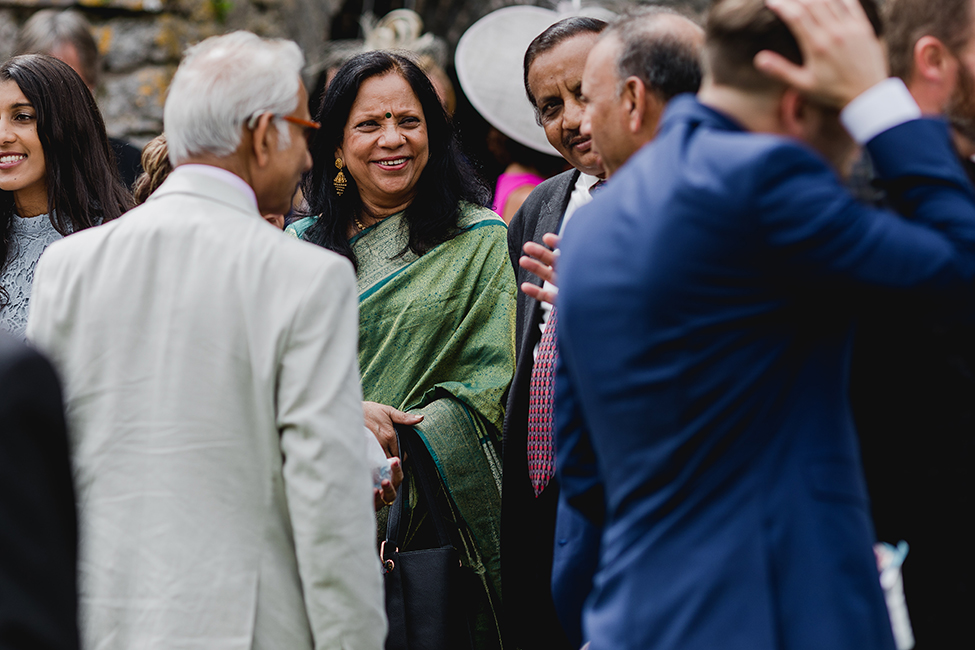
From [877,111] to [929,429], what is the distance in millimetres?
547

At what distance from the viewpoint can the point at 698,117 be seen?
144 centimetres

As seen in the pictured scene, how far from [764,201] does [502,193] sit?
3.15 m

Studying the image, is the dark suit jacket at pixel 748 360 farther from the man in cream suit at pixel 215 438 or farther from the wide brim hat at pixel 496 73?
the wide brim hat at pixel 496 73

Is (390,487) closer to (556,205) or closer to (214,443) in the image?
(214,443)

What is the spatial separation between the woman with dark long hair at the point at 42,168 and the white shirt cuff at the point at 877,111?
2303mm

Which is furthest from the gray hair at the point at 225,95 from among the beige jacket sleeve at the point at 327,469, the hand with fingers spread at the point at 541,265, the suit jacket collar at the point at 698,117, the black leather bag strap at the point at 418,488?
the black leather bag strap at the point at 418,488

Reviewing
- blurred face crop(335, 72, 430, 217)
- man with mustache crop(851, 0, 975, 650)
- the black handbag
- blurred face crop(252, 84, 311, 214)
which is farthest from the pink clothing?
man with mustache crop(851, 0, 975, 650)

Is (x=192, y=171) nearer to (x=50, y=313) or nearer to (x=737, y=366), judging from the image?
(x=50, y=313)

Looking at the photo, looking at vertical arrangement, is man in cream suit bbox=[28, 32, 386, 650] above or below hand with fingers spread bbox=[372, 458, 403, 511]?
above

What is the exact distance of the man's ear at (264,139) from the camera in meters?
1.95

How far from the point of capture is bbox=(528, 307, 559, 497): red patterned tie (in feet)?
8.25

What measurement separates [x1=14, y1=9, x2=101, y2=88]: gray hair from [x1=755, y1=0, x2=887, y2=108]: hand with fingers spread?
394cm

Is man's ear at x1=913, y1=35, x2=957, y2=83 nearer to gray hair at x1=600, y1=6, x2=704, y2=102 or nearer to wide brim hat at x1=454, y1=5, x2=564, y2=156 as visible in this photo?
gray hair at x1=600, y1=6, x2=704, y2=102

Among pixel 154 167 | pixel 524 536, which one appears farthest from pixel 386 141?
pixel 524 536
